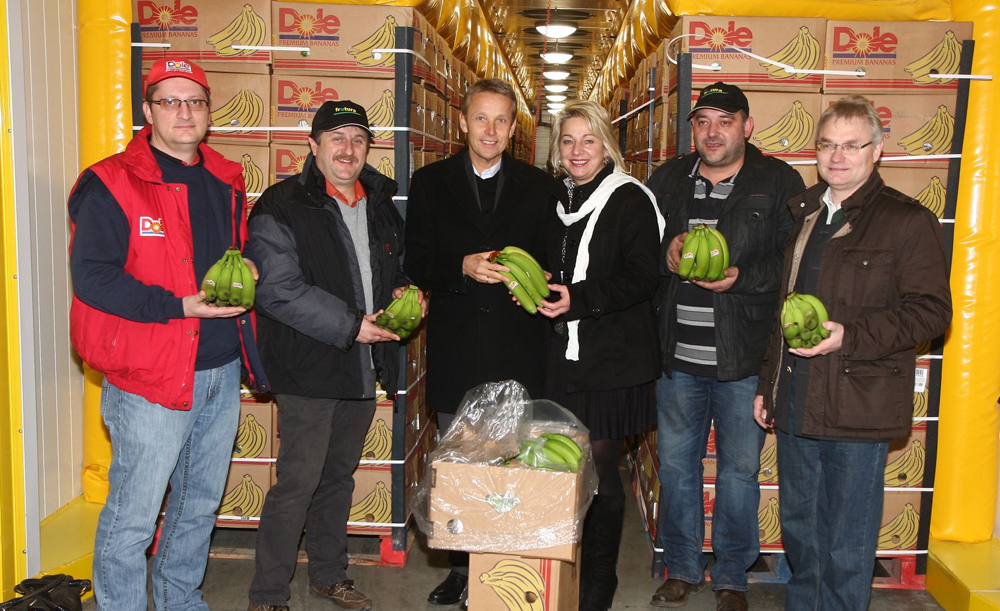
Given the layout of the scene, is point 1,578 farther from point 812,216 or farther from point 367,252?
point 812,216

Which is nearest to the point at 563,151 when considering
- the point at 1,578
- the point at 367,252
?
the point at 367,252

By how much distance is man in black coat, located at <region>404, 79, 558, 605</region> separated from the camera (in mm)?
3754

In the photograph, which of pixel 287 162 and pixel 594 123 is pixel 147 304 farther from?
pixel 594 123

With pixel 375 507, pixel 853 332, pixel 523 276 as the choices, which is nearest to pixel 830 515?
pixel 853 332

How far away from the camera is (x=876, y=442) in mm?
3230

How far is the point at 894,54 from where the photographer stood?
4.33 metres

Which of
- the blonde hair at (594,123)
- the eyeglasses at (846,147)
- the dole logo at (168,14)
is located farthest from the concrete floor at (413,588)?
the dole logo at (168,14)

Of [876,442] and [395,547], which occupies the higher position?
[876,442]

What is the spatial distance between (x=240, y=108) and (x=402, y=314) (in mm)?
1534

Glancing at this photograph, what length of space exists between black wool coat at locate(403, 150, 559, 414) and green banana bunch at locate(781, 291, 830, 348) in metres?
1.12

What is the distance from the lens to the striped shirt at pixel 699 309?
12.8 ft

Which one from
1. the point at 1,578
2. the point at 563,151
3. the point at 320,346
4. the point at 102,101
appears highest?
the point at 102,101

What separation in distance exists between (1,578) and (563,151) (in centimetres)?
278

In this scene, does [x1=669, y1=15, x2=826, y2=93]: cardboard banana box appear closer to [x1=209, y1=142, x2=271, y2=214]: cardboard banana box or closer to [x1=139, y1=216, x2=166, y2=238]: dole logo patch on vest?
[x1=209, y1=142, x2=271, y2=214]: cardboard banana box
